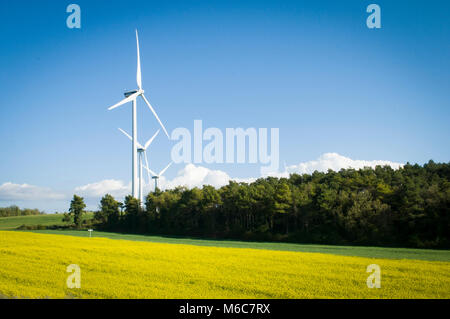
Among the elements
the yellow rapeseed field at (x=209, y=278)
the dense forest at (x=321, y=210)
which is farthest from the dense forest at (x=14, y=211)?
the yellow rapeseed field at (x=209, y=278)

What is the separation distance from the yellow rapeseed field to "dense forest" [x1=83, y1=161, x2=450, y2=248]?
27420mm

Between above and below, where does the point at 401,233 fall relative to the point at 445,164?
below

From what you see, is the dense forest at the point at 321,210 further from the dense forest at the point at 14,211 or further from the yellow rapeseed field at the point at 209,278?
the dense forest at the point at 14,211

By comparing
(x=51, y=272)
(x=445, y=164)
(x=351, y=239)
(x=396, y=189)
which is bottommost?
(x=351, y=239)

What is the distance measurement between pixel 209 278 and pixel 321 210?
4375 cm

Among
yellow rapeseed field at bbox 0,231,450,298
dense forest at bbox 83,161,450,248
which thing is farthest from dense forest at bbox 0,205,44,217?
yellow rapeseed field at bbox 0,231,450,298

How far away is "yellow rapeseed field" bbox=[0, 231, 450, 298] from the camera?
15.4 m

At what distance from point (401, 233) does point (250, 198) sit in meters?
29.2

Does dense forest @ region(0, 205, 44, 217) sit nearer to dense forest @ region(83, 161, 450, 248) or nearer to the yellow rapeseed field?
dense forest @ region(83, 161, 450, 248)

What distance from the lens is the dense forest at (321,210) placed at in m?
48.5

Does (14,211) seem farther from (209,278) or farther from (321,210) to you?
(209,278)

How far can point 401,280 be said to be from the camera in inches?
714
